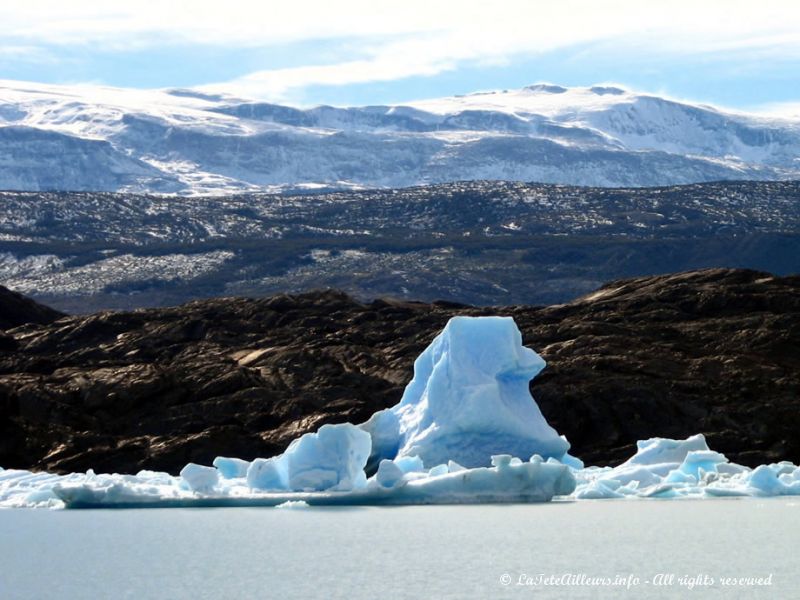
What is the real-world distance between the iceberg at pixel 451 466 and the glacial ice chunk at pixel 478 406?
36 mm

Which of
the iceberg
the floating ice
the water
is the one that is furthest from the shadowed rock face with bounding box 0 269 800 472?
the water

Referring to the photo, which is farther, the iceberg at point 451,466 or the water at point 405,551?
the iceberg at point 451,466

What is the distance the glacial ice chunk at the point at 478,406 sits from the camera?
5241 centimetres

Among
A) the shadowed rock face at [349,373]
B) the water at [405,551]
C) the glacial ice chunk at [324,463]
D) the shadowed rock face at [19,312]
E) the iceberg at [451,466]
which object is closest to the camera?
the water at [405,551]

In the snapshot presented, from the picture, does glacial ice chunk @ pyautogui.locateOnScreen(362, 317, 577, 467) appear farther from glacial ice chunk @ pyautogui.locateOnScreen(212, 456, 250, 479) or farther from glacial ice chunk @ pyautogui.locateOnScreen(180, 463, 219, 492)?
glacial ice chunk @ pyautogui.locateOnScreen(180, 463, 219, 492)

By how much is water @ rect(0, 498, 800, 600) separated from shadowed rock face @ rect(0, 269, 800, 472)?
1643 centimetres

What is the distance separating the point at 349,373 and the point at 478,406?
2603 cm

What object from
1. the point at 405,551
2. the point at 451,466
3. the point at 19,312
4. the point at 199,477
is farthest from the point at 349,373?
the point at 405,551

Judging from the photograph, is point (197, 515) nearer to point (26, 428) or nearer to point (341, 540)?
point (341, 540)

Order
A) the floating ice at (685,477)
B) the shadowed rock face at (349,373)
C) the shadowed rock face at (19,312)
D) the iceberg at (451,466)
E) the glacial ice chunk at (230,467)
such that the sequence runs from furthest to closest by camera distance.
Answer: the shadowed rock face at (19,312)
the shadowed rock face at (349,373)
the glacial ice chunk at (230,467)
the floating ice at (685,477)
the iceberg at (451,466)

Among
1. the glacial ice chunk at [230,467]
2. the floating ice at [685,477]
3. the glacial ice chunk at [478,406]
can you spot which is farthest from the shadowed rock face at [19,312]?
the floating ice at [685,477]

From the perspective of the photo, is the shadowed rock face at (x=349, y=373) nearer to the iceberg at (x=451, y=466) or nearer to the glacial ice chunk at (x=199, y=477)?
the iceberg at (x=451, y=466)

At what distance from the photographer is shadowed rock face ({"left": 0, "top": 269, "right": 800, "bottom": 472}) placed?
6869cm

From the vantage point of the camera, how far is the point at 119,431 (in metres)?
72.2
